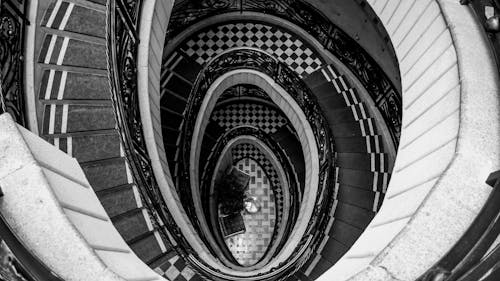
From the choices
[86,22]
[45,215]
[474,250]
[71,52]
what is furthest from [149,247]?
[474,250]

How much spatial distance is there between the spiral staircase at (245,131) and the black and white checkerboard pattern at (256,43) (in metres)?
0.03

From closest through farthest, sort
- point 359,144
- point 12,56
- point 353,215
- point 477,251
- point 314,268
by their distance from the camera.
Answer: point 477,251, point 12,56, point 314,268, point 353,215, point 359,144

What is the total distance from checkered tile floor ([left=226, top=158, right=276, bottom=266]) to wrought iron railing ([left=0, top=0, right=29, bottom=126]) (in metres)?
7.24

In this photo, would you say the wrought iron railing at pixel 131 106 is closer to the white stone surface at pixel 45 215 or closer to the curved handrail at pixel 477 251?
the white stone surface at pixel 45 215

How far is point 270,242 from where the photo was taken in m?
9.82

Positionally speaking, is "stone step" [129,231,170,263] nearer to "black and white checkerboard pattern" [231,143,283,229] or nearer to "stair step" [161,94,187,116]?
"stair step" [161,94,187,116]

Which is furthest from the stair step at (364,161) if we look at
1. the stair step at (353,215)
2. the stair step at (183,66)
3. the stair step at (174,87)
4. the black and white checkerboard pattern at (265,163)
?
the black and white checkerboard pattern at (265,163)

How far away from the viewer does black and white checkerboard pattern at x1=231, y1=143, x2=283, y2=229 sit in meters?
10.2

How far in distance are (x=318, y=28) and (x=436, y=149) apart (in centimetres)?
584

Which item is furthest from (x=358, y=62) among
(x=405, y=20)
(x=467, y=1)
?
(x=467, y=1)

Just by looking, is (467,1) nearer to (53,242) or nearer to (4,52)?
(53,242)

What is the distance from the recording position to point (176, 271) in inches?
168

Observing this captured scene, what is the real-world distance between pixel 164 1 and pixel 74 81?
1453mm

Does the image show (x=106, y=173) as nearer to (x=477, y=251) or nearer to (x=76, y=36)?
(x=76, y=36)
